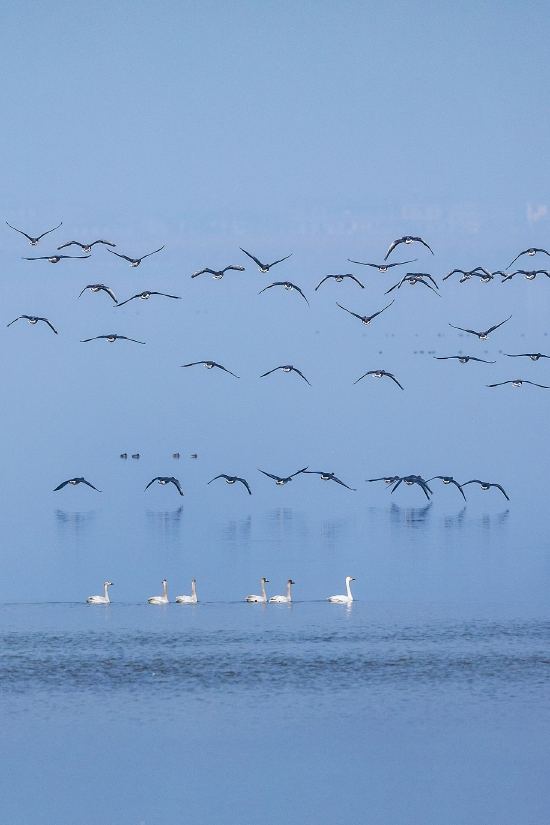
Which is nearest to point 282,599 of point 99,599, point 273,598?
point 273,598

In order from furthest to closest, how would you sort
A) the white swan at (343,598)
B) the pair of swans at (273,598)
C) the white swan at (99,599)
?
1. the white swan at (343,598)
2. the pair of swans at (273,598)
3. the white swan at (99,599)

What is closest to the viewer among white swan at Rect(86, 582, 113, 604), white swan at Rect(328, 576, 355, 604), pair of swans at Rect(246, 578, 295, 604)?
white swan at Rect(86, 582, 113, 604)

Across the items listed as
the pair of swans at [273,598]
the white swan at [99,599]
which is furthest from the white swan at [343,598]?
the white swan at [99,599]

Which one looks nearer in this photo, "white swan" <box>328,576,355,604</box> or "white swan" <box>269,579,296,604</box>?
"white swan" <box>269,579,296,604</box>

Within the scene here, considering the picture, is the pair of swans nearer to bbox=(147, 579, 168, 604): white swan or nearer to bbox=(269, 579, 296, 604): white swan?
bbox=(269, 579, 296, 604): white swan

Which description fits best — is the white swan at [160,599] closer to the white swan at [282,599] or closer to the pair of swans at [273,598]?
the pair of swans at [273,598]

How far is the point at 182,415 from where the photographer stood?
84188mm

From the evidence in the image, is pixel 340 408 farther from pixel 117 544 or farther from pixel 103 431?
pixel 117 544

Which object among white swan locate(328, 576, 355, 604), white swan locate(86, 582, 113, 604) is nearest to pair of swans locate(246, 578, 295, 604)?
white swan locate(328, 576, 355, 604)

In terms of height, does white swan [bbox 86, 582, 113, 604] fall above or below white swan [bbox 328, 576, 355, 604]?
above

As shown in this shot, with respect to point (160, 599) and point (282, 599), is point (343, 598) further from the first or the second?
point (160, 599)

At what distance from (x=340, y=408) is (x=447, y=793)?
6487 cm

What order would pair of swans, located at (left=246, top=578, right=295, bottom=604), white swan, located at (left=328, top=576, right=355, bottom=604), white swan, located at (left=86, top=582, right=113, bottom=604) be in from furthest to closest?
white swan, located at (left=328, top=576, right=355, bottom=604) < pair of swans, located at (left=246, top=578, right=295, bottom=604) < white swan, located at (left=86, top=582, right=113, bottom=604)

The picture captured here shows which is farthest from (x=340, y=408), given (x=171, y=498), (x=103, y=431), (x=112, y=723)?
(x=112, y=723)
